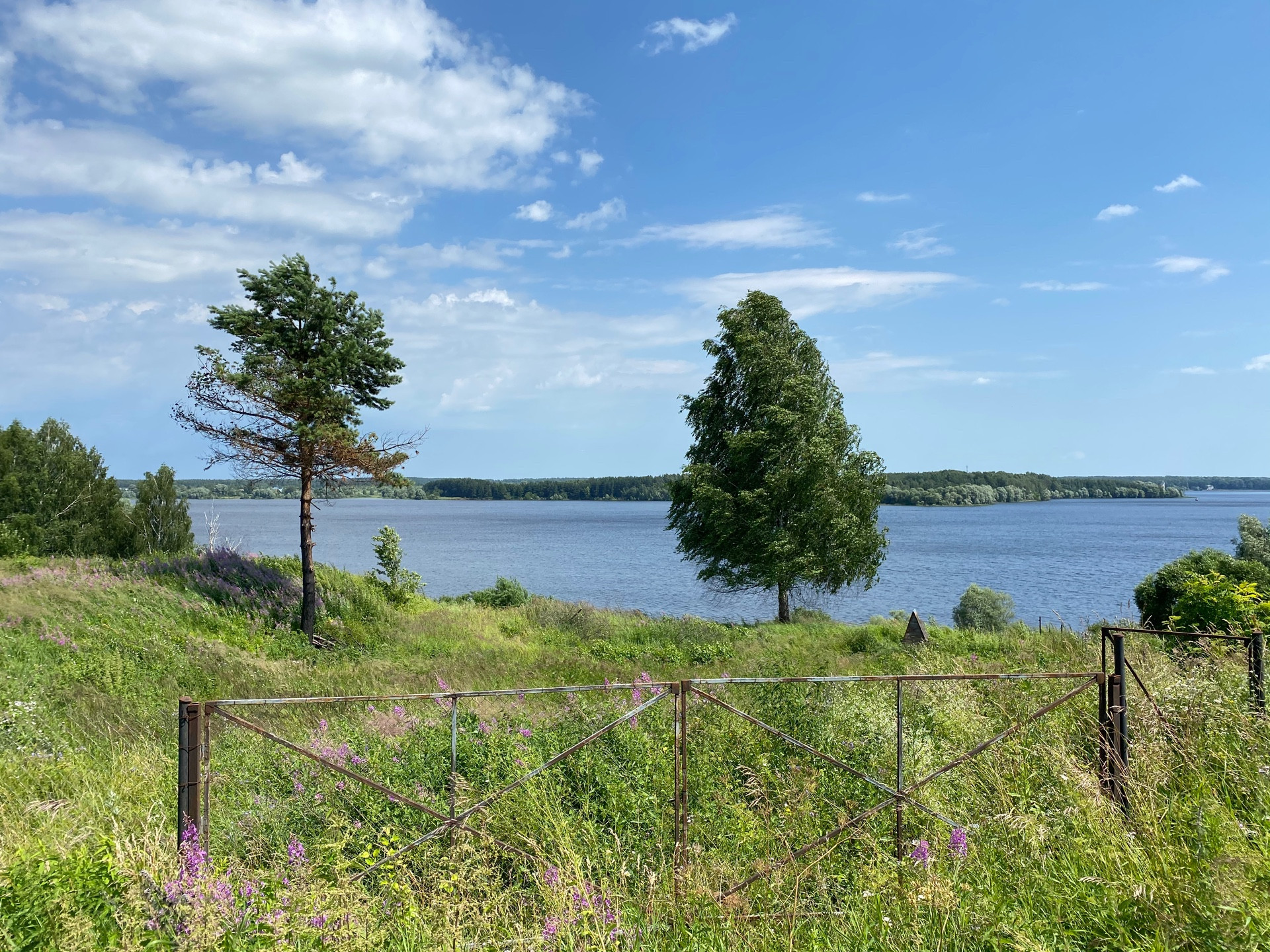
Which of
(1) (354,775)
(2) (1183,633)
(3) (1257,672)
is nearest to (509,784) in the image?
(1) (354,775)

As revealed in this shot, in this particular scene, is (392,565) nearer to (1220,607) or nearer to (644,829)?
(1220,607)

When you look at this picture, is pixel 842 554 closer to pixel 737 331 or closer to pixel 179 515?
pixel 737 331

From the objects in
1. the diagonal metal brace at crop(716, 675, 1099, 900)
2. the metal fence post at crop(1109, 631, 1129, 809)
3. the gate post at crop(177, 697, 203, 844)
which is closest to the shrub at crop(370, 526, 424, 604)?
the gate post at crop(177, 697, 203, 844)

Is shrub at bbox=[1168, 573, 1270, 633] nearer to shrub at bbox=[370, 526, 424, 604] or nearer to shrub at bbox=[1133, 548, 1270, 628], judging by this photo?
shrub at bbox=[1133, 548, 1270, 628]

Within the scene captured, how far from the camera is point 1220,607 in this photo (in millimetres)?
10602

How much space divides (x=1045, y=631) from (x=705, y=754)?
14.0 m

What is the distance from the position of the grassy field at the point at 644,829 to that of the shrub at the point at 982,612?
18963mm

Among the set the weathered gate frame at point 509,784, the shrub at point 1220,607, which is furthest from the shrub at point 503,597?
the weathered gate frame at point 509,784

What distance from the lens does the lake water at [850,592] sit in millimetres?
37938

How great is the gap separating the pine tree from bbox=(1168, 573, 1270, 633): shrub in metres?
11.0

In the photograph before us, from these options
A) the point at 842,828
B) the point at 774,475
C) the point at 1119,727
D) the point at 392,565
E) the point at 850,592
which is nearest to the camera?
the point at 842,828

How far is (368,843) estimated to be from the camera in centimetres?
447

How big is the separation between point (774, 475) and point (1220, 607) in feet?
40.5

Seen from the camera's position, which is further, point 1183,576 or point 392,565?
point 392,565
